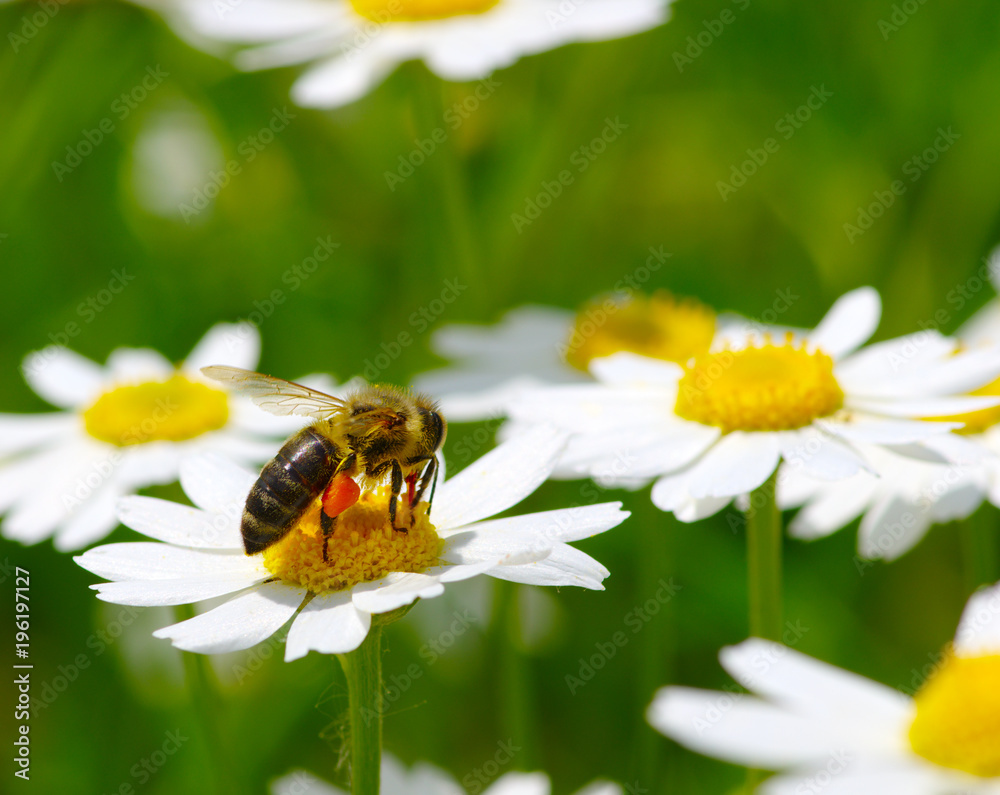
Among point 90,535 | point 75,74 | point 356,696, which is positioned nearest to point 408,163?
point 75,74

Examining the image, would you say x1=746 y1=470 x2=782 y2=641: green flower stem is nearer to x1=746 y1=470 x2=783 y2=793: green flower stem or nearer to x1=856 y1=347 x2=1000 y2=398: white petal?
x1=746 y1=470 x2=783 y2=793: green flower stem

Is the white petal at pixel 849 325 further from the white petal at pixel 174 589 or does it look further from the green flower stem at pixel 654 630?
the white petal at pixel 174 589

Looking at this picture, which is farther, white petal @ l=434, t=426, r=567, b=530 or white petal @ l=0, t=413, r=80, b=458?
white petal @ l=0, t=413, r=80, b=458

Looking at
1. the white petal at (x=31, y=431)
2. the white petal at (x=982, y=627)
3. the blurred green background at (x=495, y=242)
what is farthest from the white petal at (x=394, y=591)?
the white petal at (x=31, y=431)

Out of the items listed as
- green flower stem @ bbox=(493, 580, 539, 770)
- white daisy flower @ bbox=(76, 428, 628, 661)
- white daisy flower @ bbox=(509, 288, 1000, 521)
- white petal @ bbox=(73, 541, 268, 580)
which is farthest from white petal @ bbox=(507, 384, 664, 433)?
white petal @ bbox=(73, 541, 268, 580)

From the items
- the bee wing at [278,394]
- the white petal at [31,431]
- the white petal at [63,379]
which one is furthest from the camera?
the white petal at [63,379]

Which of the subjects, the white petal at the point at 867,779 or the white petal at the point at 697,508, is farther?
the white petal at the point at 697,508

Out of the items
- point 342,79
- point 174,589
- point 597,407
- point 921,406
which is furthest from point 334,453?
point 342,79
